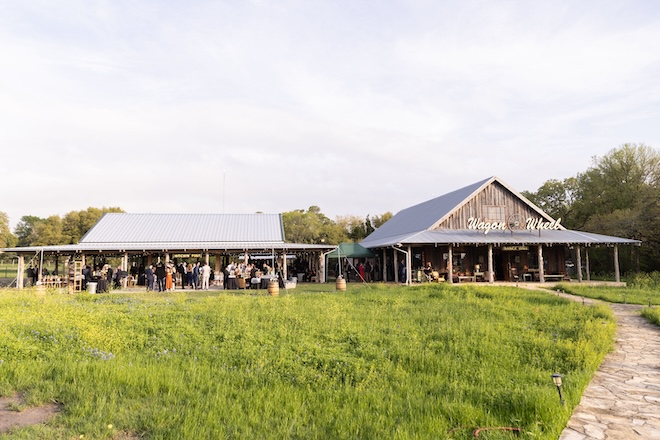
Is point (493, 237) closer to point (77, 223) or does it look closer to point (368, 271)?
point (368, 271)

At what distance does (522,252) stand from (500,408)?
24.7 m

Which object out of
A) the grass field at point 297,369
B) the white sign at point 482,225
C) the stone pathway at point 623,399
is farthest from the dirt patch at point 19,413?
the white sign at point 482,225

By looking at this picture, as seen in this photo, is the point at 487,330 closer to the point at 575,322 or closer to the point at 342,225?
the point at 575,322

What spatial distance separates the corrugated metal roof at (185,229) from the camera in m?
27.7

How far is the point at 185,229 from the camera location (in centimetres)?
2908

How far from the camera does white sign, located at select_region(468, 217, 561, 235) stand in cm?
2614

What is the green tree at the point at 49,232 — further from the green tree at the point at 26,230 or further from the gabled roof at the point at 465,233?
the gabled roof at the point at 465,233

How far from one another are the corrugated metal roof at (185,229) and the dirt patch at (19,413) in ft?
73.9

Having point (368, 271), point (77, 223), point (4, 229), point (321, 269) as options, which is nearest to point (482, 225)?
point (368, 271)

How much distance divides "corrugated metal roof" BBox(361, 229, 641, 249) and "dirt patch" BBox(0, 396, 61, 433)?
734 inches

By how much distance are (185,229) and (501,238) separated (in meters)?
19.1

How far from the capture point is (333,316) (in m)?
10.9

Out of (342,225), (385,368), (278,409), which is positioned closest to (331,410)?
(278,409)

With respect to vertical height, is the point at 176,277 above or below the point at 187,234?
below
